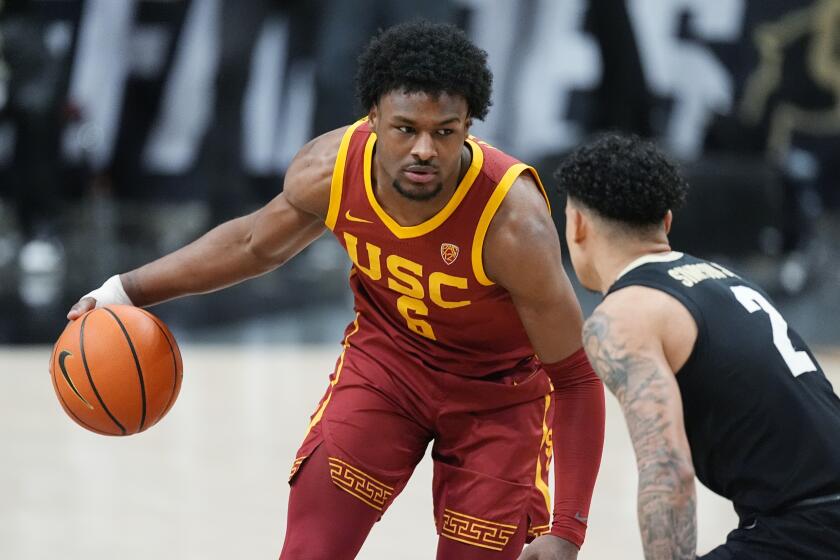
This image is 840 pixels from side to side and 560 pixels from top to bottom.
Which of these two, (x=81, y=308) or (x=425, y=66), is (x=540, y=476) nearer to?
(x=425, y=66)

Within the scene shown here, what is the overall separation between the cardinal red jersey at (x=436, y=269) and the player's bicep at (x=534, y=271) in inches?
1.6

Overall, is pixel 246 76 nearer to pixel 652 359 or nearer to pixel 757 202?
pixel 757 202

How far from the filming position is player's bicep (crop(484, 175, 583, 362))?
3.23m

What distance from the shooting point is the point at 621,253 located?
9.19 feet

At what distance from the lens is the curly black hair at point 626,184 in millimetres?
2771

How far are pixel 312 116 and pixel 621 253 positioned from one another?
856 centimetres

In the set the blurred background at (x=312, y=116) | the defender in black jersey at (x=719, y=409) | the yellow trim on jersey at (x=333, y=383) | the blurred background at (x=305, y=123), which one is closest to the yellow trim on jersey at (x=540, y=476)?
the yellow trim on jersey at (x=333, y=383)

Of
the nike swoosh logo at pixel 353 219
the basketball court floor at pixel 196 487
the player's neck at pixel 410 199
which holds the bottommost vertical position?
the basketball court floor at pixel 196 487

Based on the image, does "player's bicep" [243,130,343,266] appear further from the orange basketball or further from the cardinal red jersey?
the orange basketball

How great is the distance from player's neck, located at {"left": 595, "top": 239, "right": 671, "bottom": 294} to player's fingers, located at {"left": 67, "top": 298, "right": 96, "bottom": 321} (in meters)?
1.69

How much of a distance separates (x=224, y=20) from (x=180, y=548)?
7335 millimetres

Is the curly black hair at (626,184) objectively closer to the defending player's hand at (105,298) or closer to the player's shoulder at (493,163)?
the player's shoulder at (493,163)

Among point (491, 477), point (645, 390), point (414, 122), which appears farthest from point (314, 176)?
point (645, 390)

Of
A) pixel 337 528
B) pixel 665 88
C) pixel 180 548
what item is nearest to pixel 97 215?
pixel 665 88
